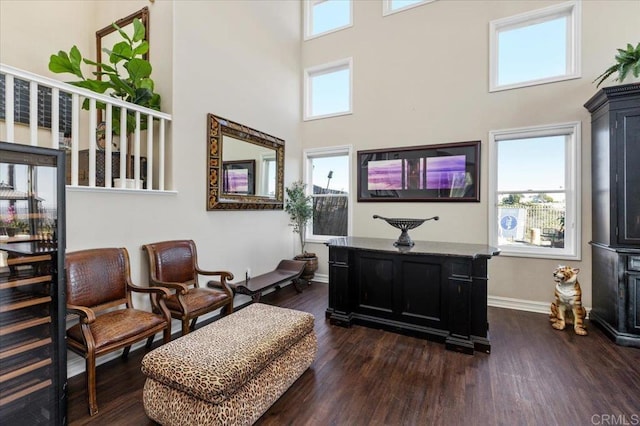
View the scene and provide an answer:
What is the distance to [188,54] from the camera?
3156 mm

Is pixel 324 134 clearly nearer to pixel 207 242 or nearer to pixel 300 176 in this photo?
pixel 300 176

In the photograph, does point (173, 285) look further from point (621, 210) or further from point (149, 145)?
point (621, 210)

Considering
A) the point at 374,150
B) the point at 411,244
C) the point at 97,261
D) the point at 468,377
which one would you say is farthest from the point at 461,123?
the point at 97,261

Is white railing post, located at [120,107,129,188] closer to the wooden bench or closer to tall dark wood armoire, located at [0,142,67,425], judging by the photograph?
tall dark wood armoire, located at [0,142,67,425]

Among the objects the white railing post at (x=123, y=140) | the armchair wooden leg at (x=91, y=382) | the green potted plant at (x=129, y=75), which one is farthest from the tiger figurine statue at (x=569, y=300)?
the green potted plant at (x=129, y=75)

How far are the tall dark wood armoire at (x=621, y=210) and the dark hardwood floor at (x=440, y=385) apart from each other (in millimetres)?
285

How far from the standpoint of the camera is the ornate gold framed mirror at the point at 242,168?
136 inches

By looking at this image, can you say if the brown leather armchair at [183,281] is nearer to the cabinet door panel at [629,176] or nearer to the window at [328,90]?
the window at [328,90]

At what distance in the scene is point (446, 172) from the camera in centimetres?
418

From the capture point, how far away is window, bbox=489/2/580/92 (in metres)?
3.56

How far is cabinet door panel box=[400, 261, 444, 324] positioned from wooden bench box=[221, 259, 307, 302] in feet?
5.61

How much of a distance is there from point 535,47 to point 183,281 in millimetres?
5331

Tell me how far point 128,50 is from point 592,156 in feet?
17.3

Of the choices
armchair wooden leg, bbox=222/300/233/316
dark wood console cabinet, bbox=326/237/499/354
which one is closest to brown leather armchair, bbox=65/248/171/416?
armchair wooden leg, bbox=222/300/233/316
